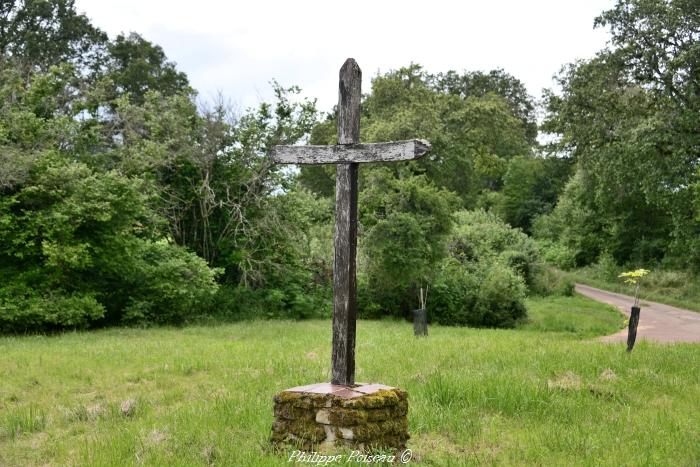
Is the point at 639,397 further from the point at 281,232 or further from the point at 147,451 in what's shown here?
the point at 281,232

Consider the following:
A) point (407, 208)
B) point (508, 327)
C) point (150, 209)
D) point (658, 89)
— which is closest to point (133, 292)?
point (150, 209)

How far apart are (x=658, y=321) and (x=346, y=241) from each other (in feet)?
76.9

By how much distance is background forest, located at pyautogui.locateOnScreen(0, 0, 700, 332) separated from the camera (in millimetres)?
19312

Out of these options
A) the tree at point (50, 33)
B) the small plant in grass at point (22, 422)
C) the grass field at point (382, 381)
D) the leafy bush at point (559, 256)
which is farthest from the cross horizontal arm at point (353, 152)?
the leafy bush at point (559, 256)

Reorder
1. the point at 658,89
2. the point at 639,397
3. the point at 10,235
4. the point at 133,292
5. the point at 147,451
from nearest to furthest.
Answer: the point at 147,451 → the point at 639,397 → the point at 10,235 → the point at 133,292 → the point at 658,89

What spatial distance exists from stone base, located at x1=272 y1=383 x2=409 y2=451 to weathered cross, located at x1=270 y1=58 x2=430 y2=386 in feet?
1.40

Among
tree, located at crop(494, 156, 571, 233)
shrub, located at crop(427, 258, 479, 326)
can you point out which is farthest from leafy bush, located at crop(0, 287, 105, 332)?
tree, located at crop(494, 156, 571, 233)

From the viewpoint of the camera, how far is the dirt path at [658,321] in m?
20.9

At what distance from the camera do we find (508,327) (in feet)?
91.6

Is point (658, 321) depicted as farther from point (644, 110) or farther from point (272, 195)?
point (272, 195)

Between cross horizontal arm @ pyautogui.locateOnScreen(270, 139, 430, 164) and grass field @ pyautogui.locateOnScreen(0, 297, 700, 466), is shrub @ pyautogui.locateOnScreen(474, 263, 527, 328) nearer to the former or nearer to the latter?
grass field @ pyautogui.locateOnScreen(0, 297, 700, 466)

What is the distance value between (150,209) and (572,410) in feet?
61.1

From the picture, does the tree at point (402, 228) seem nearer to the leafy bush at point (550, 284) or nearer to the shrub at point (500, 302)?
the shrub at point (500, 302)

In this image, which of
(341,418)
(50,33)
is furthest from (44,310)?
(50,33)
